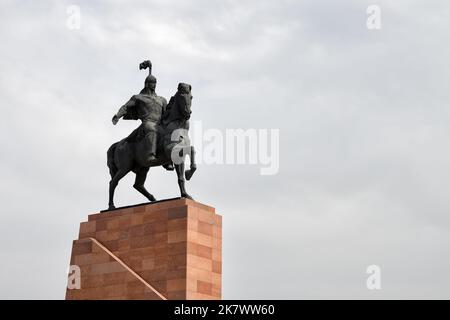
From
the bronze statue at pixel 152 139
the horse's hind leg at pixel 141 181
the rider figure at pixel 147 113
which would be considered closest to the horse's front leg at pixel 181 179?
the bronze statue at pixel 152 139

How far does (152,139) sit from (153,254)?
3.31 metres

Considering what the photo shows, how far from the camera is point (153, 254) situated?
2348cm

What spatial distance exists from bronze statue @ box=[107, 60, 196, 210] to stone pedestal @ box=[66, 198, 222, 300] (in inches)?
31.3

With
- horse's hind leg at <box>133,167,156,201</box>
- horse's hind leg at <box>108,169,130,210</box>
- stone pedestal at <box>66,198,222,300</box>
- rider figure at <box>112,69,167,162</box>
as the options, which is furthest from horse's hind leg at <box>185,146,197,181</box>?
horse's hind leg at <box>108,169,130,210</box>

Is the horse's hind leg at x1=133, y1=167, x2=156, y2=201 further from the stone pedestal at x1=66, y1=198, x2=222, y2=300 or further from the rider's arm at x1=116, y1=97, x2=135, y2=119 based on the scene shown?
the rider's arm at x1=116, y1=97, x2=135, y2=119

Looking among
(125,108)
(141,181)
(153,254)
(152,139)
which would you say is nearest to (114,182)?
(141,181)

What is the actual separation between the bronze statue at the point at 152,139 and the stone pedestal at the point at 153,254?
0.79 metres

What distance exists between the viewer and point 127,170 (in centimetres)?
2552

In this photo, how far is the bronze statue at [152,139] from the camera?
24.3 m

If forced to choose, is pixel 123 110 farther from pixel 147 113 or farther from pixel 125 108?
pixel 147 113
